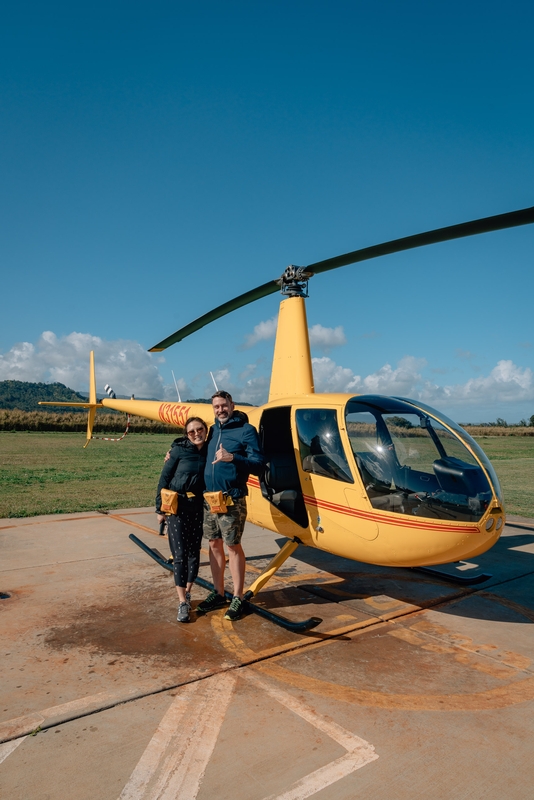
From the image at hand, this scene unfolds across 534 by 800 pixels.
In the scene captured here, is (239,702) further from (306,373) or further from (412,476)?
(306,373)

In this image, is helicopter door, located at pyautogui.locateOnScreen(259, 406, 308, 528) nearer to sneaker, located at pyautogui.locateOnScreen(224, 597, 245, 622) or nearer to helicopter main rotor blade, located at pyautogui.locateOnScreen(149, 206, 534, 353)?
sneaker, located at pyautogui.locateOnScreen(224, 597, 245, 622)

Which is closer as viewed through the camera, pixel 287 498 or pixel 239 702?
pixel 239 702

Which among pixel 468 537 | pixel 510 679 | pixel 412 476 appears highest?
pixel 412 476

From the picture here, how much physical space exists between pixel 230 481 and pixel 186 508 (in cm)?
49

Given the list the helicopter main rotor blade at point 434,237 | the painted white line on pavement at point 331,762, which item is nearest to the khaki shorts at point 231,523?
the painted white line on pavement at point 331,762

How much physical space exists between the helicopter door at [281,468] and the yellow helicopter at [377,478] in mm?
11

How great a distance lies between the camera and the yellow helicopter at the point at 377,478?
14.1 ft

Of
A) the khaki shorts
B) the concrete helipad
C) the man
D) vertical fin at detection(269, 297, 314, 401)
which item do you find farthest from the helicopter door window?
the concrete helipad

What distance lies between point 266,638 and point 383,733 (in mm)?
1488

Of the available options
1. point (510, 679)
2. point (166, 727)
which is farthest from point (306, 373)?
point (166, 727)

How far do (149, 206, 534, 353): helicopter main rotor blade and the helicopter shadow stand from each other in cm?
340

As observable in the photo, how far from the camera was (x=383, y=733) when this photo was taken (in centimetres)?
304

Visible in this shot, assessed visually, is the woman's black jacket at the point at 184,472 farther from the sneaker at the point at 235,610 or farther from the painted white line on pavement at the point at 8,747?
the painted white line on pavement at the point at 8,747

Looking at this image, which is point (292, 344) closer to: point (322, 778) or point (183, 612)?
point (183, 612)
